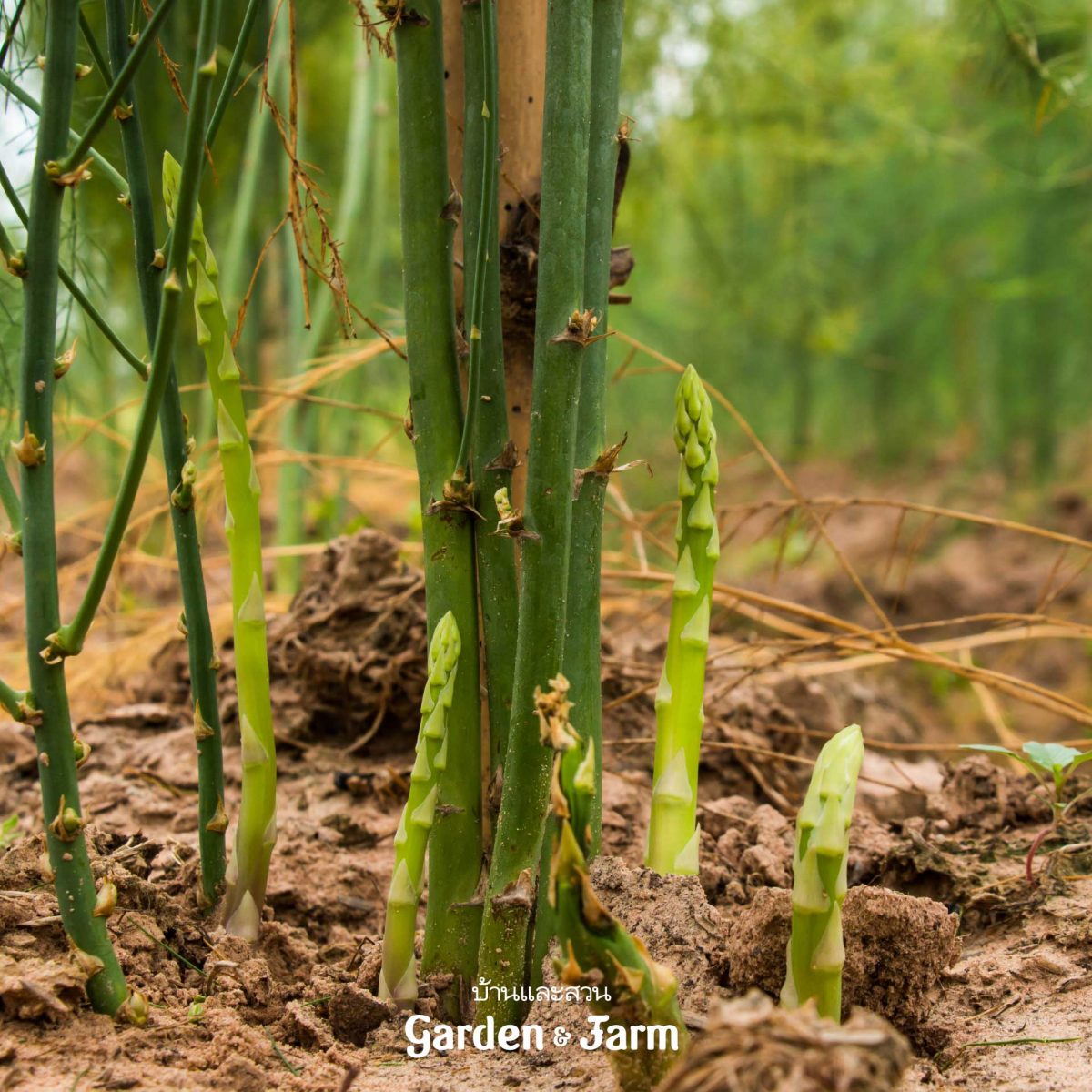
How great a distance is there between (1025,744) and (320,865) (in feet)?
3.04

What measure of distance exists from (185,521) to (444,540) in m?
0.26

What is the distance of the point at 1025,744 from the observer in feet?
4.18

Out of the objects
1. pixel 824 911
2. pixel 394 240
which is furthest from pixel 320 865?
pixel 394 240

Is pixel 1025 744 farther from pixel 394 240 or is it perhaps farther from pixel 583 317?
pixel 394 240

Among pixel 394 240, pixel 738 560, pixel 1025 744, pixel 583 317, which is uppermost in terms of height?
pixel 394 240

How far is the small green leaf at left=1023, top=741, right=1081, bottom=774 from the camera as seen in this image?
124 cm

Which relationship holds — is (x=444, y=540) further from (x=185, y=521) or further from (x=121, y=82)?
(x=121, y=82)

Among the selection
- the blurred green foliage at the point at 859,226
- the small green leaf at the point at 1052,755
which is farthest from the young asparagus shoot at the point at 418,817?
the blurred green foliage at the point at 859,226

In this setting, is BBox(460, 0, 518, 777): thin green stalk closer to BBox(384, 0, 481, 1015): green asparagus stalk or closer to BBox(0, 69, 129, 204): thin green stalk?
BBox(384, 0, 481, 1015): green asparagus stalk

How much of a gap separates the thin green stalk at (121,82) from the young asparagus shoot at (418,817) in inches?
20.0

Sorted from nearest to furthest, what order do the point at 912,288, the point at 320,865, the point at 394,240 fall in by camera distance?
1. the point at 320,865
2. the point at 394,240
3. the point at 912,288

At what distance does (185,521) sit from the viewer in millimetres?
1086

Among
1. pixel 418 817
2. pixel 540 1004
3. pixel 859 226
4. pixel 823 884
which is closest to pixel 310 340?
pixel 418 817

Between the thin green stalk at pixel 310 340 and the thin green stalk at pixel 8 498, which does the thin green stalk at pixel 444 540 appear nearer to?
the thin green stalk at pixel 8 498
